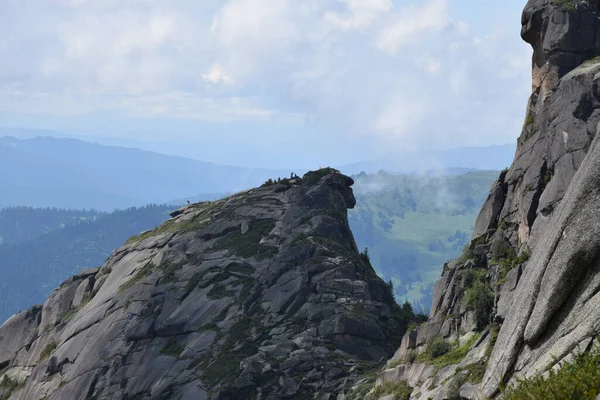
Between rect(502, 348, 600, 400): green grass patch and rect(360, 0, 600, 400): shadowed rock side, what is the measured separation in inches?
207

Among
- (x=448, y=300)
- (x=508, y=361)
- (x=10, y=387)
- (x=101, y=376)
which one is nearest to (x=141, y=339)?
(x=101, y=376)

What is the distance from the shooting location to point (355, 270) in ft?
252

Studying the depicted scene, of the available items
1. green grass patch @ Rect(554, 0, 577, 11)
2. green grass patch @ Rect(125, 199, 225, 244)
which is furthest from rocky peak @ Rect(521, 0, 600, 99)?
green grass patch @ Rect(125, 199, 225, 244)

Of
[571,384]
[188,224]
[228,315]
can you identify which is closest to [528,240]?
[571,384]

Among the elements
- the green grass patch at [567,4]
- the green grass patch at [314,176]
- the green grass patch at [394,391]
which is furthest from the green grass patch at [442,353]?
the green grass patch at [314,176]

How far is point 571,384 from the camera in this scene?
2062cm

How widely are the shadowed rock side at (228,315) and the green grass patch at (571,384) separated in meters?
40.1

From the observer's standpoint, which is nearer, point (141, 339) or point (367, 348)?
point (367, 348)

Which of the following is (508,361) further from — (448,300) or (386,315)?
(386,315)

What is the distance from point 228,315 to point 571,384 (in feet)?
188

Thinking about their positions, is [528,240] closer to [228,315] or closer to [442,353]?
[442,353]

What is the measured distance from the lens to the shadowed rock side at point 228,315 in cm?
6850

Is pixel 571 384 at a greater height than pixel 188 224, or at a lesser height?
lesser

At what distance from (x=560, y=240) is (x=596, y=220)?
2.22 m
